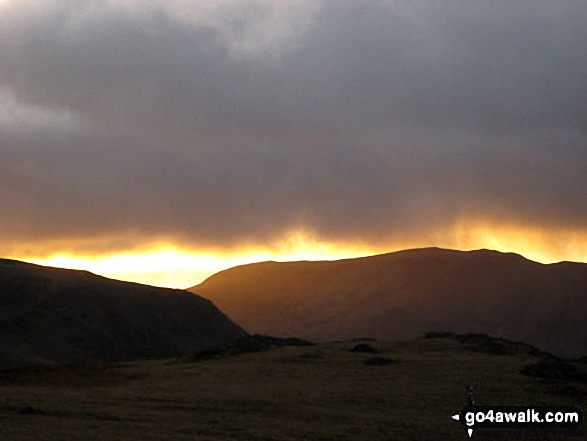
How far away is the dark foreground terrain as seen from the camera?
92.2 feet

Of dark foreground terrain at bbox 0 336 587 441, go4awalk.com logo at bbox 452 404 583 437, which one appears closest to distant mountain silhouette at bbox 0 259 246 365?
dark foreground terrain at bbox 0 336 587 441

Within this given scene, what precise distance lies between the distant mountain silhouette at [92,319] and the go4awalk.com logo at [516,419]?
58.6 m

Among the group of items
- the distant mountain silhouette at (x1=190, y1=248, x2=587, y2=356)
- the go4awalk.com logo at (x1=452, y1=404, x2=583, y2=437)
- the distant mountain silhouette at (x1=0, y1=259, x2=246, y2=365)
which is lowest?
the go4awalk.com logo at (x1=452, y1=404, x2=583, y2=437)

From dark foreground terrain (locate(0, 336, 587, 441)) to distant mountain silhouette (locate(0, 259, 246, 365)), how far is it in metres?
37.8

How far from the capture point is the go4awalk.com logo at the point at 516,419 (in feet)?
93.9

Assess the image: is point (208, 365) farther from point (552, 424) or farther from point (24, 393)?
point (552, 424)

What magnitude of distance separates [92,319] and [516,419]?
264ft

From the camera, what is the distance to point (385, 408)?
34000 mm

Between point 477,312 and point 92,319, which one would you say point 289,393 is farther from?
point 477,312

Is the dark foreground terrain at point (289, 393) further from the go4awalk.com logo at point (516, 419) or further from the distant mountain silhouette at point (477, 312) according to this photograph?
the distant mountain silhouette at point (477, 312)

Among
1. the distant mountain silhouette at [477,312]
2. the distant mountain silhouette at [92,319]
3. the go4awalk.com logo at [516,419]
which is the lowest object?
the go4awalk.com logo at [516,419]

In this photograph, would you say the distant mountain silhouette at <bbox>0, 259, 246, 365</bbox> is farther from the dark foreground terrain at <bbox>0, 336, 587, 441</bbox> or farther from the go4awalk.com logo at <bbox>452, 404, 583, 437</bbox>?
the go4awalk.com logo at <bbox>452, 404, 583, 437</bbox>

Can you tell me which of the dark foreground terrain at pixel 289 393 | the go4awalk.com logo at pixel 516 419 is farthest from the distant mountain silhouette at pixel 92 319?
the go4awalk.com logo at pixel 516 419

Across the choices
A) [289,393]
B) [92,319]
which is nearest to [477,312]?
[92,319]
